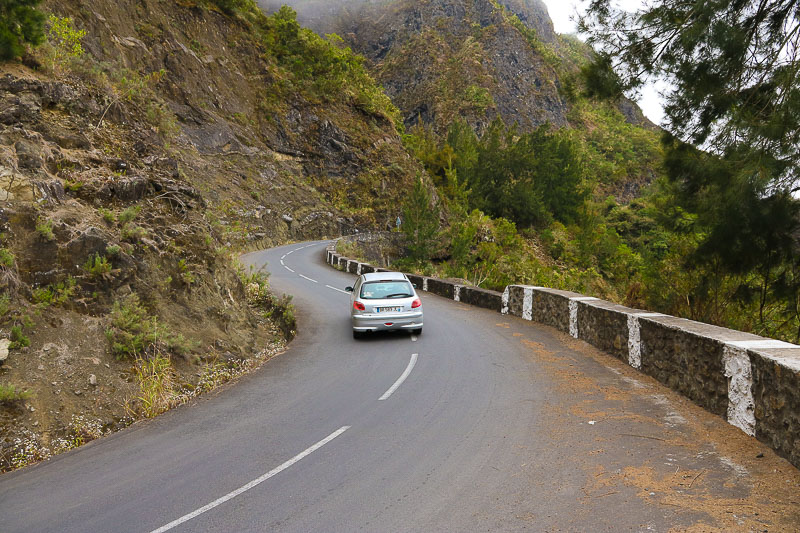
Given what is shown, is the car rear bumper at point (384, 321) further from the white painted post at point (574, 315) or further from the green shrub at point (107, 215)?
the green shrub at point (107, 215)

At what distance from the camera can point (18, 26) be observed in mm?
11938

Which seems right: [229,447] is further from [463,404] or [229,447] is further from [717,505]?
[717,505]

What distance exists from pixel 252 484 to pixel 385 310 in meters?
7.43

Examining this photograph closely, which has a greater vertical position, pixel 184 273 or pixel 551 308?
pixel 184 273

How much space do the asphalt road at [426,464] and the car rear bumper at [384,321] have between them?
3.15 m

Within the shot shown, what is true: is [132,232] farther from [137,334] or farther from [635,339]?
[635,339]

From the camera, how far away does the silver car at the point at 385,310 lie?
40.1 ft

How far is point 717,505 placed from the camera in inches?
164

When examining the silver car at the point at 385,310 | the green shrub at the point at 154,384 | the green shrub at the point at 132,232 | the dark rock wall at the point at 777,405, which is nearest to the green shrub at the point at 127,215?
the green shrub at the point at 132,232

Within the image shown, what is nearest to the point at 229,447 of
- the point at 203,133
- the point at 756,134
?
the point at 756,134

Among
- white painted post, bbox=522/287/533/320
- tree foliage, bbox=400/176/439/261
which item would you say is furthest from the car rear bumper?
tree foliage, bbox=400/176/439/261

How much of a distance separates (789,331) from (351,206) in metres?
46.6

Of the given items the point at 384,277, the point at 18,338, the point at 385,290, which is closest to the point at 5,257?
the point at 18,338

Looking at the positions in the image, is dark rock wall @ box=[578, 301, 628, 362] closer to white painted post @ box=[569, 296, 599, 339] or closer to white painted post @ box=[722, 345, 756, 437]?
white painted post @ box=[569, 296, 599, 339]
